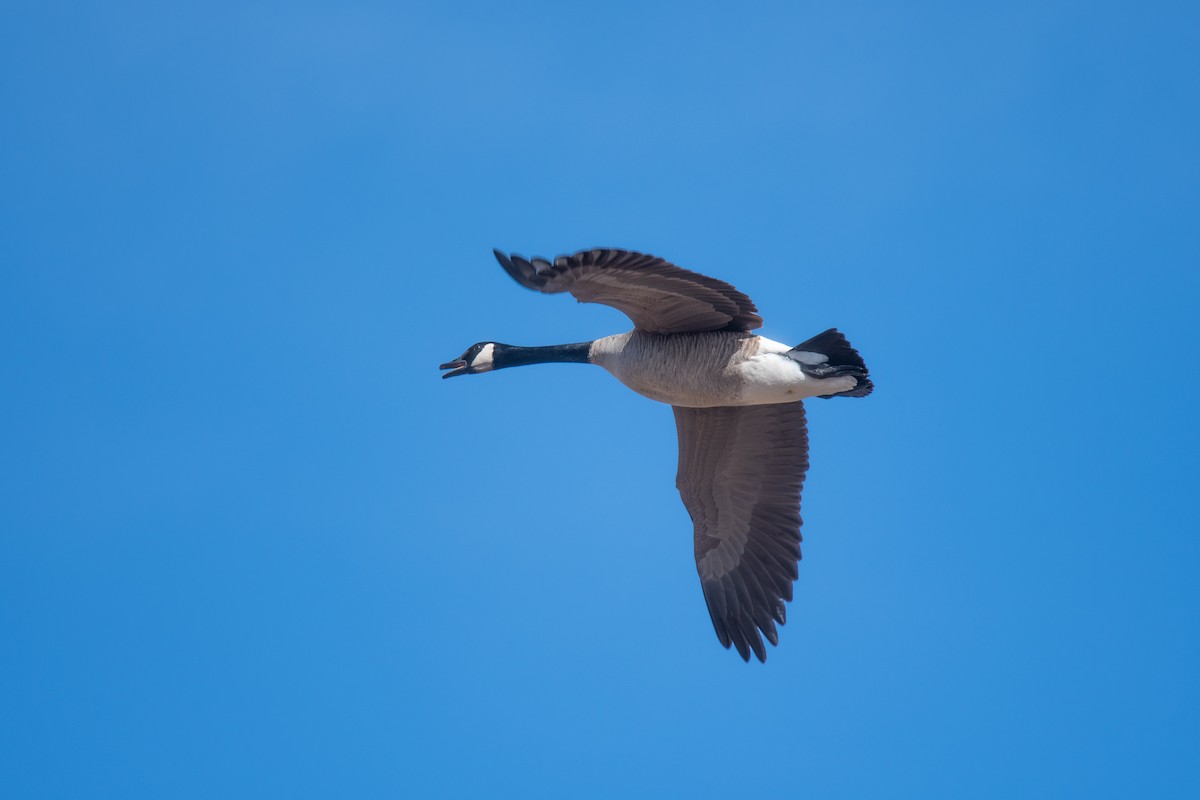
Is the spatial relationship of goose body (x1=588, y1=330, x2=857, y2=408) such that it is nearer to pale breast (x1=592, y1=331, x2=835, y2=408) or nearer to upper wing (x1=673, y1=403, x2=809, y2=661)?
pale breast (x1=592, y1=331, x2=835, y2=408)

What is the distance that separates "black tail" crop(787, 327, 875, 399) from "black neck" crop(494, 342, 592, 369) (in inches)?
82.8

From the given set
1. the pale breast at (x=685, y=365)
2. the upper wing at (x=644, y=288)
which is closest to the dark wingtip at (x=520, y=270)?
the upper wing at (x=644, y=288)

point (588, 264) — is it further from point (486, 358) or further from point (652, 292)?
point (486, 358)

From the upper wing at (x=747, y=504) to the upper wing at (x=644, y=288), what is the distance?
3.87 ft

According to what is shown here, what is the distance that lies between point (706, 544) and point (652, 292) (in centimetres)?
312

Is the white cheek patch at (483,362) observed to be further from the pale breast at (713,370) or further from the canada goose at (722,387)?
the pale breast at (713,370)

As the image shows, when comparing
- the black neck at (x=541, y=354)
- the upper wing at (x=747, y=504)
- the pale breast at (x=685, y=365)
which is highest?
the black neck at (x=541, y=354)

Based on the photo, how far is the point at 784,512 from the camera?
1029cm

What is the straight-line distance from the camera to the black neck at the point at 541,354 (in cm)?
1018

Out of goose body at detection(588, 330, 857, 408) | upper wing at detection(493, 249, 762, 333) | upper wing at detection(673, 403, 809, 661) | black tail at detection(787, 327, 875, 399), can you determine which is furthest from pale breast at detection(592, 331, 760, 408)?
upper wing at detection(673, 403, 809, 661)

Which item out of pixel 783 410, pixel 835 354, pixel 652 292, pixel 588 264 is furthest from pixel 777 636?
pixel 588 264

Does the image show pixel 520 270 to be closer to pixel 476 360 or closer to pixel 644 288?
pixel 644 288

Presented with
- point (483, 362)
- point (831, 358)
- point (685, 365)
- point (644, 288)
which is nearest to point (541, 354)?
point (483, 362)

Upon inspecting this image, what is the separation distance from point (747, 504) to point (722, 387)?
1.68 m
